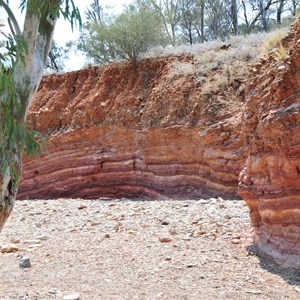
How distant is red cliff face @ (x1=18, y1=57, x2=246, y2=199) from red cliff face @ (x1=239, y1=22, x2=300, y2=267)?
4.99 m

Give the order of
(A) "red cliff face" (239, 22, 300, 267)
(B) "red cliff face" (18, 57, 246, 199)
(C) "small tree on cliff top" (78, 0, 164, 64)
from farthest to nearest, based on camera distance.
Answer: (C) "small tree on cliff top" (78, 0, 164, 64) < (B) "red cliff face" (18, 57, 246, 199) < (A) "red cliff face" (239, 22, 300, 267)

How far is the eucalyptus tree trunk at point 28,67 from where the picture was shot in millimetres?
3475

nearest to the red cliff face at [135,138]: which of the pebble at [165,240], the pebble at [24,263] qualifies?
the pebble at [165,240]

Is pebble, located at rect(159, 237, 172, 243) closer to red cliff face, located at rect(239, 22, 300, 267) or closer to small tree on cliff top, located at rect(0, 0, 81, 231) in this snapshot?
red cliff face, located at rect(239, 22, 300, 267)

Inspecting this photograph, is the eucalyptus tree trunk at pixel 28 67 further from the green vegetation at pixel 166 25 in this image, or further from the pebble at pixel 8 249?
the green vegetation at pixel 166 25

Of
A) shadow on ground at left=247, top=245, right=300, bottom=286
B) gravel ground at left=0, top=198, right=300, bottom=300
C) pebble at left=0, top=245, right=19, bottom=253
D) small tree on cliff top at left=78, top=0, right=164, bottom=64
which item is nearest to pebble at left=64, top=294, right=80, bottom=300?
gravel ground at left=0, top=198, right=300, bottom=300

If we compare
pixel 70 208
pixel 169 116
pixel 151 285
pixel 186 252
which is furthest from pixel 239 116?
pixel 151 285

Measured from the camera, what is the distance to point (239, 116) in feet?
37.6

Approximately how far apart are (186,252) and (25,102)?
303cm

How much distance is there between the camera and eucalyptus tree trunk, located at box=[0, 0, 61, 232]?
3475mm

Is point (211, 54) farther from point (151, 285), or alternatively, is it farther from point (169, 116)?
point (151, 285)

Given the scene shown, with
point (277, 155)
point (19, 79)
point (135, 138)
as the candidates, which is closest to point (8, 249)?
point (19, 79)

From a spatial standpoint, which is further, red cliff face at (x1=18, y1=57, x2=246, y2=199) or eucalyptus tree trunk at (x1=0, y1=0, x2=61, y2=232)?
red cliff face at (x1=18, y1=57, x2=246, y2=199)

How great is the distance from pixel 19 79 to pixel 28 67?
0.51 ft
